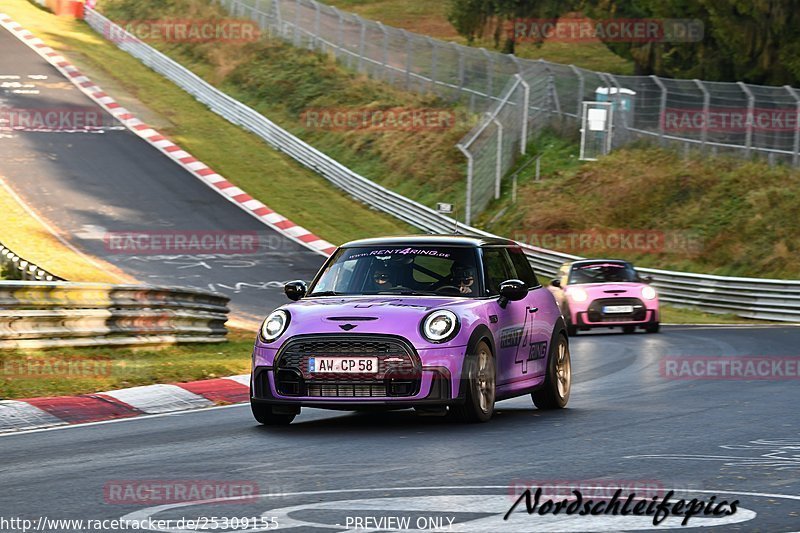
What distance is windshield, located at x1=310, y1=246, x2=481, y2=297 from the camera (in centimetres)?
1109

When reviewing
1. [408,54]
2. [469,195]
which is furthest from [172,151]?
[469,195]

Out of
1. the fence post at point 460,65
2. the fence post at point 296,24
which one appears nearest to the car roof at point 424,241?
the fence post at point 460,65

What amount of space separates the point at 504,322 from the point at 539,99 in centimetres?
3115

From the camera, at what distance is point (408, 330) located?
398 inches

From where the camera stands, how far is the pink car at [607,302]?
78.3 feet

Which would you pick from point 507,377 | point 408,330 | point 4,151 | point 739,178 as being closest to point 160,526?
point 408,330

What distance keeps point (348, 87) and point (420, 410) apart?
39.4 metres

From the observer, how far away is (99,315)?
15.8m

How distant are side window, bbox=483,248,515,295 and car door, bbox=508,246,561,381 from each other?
0.17 metres

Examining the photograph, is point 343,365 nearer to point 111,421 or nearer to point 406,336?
point 406,336

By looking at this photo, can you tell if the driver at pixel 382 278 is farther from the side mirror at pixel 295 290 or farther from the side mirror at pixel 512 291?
the side mirror at pixel 512 291

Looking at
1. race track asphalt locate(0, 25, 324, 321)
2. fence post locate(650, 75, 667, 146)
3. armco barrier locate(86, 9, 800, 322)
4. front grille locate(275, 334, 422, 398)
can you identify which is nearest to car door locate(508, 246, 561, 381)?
front grille locate(275, 334, 422, 398)

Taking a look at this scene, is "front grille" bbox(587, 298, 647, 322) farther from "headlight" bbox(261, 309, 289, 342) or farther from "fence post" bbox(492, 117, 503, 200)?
"fence post" bbox(492, 117, 503, 200)

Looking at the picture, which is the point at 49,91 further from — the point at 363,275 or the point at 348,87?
the point at 363,275
